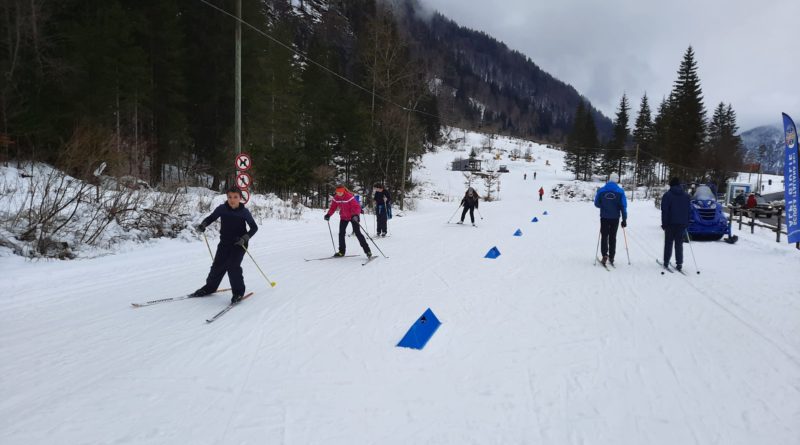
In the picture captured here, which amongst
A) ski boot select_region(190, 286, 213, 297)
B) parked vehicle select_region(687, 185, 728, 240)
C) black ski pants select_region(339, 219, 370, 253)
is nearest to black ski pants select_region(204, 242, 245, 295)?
ski boot select_region(190, 286, 213, 297)

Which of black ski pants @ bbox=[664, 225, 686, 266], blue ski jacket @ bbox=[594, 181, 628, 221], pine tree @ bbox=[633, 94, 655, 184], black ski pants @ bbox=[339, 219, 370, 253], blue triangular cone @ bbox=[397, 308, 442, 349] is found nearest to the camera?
blue triangular cone @ bbox=[397, 308, 442, 349]

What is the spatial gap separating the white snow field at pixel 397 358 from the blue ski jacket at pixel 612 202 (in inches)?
59.5

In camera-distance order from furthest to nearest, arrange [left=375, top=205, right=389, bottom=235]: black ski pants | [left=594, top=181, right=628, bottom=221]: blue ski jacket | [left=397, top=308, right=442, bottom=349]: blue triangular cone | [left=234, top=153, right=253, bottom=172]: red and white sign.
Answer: [left=375, top=205, right=389, bottom=235]: black ski pants < [left=234, top=153, right=253, bottom=172]: red and white sign < [left=594, top=181, right=628, bottom=221]: blue ski jacket < [left=397, top=308, right=442, bottom=349]: blue triangular cone

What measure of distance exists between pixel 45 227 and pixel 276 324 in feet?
20.5

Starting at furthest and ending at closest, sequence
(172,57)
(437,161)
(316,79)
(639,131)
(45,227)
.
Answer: (437,161) < (639,131) < (316,79) < (172,57) < (45,227)

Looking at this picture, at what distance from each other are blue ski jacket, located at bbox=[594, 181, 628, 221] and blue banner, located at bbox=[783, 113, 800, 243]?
3271mm

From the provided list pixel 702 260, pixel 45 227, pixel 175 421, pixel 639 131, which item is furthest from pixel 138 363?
pixel 639 131

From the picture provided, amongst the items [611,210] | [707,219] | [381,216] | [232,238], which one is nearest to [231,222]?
[232,238]

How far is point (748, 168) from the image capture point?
98062 millimetres

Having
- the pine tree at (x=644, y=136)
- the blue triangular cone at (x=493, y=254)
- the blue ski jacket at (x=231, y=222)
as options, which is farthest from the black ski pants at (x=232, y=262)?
the pine tree at (x=644, y=136)

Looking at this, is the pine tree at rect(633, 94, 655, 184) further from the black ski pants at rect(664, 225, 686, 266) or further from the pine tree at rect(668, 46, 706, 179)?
the black ski pants at rect(664, 225, 686, 266)

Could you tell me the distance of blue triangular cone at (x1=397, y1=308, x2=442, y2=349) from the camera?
15.2 ft

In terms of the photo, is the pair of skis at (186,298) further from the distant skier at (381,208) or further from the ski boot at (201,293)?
the distant skier at (381,208)

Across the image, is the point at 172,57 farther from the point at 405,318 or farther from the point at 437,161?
the point at 437,161
